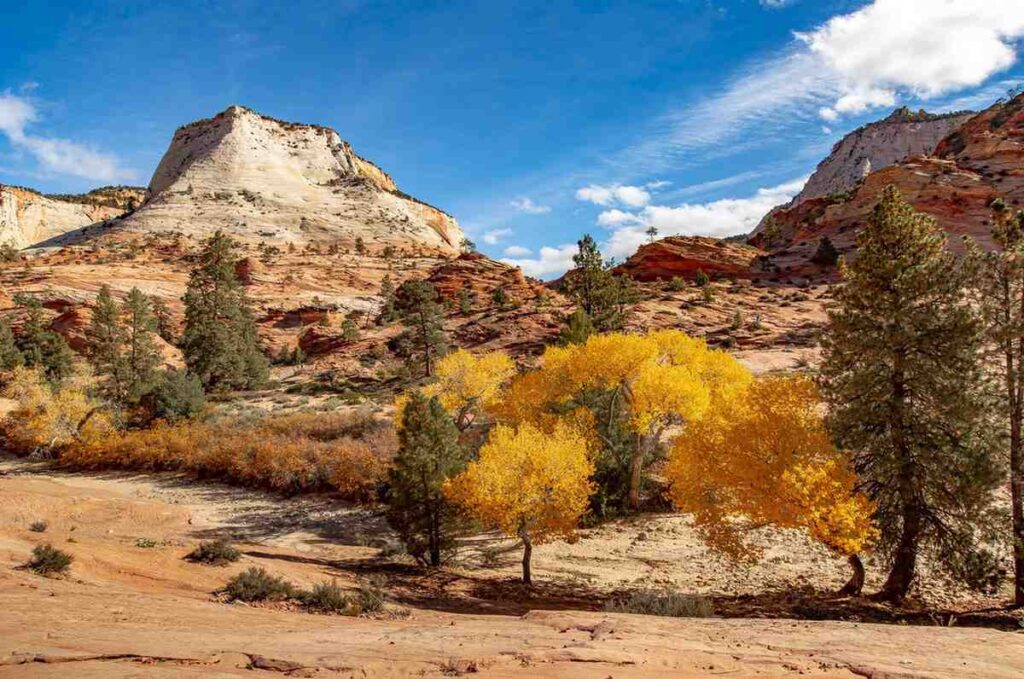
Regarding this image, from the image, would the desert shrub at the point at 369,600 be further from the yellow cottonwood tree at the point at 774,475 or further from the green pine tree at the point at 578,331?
the green pine tree at the point at 578,331

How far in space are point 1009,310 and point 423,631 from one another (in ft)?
57.7

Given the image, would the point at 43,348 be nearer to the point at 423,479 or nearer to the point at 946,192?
the point at 423,479

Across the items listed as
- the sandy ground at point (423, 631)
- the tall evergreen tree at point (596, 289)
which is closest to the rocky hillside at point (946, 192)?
the tall evergreen tree at point (596, 289)

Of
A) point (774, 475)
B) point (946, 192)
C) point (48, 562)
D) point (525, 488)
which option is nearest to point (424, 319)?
point (525, 488)

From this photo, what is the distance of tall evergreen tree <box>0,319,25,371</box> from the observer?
51.8 meters

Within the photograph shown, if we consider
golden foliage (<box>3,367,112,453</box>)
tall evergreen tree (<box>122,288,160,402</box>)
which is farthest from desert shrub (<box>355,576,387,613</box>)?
tall evergreen tree (<box>122,288,160,402</box>)

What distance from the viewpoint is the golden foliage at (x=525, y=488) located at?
19.0 meters

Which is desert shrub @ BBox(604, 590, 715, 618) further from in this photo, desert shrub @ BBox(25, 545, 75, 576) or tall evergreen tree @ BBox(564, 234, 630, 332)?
tall evergreen tree @ BBox(564, 234, 630, 332)

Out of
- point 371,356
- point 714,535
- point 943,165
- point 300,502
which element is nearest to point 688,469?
point 714,535

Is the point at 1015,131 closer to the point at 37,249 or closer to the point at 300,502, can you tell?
the point at 300,502

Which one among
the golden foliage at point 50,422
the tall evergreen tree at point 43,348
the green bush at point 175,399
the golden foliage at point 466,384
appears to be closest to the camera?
the golden foliage at point 466,384

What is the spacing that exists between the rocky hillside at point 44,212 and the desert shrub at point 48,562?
455ft

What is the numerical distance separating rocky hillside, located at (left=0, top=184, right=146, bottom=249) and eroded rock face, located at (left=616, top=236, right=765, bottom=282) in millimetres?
116928

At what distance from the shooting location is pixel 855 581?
16750 millimetres
